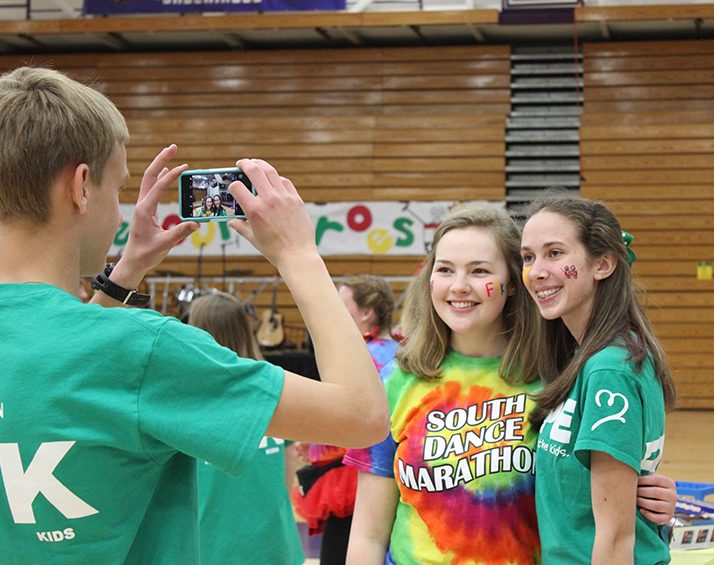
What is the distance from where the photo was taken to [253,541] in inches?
126

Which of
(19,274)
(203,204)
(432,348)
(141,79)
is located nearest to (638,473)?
(432,348)

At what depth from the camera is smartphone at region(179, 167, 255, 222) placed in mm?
1395

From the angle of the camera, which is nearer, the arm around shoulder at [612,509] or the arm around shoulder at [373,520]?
the arm around shoulder at [612,509]

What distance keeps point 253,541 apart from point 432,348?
129 centimetres

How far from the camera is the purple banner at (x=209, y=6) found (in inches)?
455

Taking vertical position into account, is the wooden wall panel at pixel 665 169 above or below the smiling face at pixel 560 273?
above

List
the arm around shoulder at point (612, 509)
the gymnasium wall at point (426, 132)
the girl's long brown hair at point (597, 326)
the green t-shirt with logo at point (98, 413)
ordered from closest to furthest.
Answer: the green t-shirt with logo at point (98, 413)
the arm around shoulder at point (612, 509)
the girl's long brown hair at point (597, 326)
the gymnasium wall at point (426, 132)

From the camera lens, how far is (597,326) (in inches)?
80.4


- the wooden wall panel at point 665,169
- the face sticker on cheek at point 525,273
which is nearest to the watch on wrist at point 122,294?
the face sticker on cheek at point 525,273

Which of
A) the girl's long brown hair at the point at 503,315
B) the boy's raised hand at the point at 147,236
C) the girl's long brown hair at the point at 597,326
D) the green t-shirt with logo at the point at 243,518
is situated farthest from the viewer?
the green t-shirt with logo at the point at 243,518

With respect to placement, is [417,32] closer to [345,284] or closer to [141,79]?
[141,79]

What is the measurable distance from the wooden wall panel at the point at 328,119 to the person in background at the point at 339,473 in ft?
23.8

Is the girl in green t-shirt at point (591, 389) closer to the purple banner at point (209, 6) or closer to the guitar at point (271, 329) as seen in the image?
the guitar at point (271, 329)

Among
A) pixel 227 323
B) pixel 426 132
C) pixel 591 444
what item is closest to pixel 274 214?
pixel 591 444
